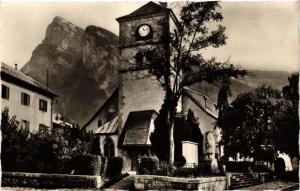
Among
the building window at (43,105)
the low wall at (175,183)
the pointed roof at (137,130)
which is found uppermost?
the building window at (43,105)

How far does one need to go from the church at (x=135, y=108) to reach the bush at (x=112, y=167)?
3.72 metres

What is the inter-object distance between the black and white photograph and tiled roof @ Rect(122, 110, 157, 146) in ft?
0.25

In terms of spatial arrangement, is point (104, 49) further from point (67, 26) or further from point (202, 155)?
point (202, 155)

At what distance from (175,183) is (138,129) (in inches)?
522

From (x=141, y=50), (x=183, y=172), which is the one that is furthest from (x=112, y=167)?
(x=141, y=50)

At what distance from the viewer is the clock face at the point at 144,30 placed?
27.9 m

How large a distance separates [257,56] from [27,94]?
14.7 meters

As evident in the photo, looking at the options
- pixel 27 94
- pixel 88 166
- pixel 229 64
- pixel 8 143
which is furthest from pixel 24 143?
pixel 229 64

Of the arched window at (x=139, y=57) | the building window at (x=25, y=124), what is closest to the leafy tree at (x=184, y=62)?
the arched window at (x=139, y=57)

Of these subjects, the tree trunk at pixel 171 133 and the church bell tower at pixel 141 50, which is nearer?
the tree trunk at pixel 171 133

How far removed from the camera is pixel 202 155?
3294 centimetres

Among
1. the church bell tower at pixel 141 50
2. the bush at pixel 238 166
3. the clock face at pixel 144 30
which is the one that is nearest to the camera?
the church bell tower at pixel 141 50

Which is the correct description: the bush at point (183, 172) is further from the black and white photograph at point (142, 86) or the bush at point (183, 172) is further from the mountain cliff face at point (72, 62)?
the mountain cliff face at point (72, 62)

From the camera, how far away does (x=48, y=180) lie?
19219 mm
